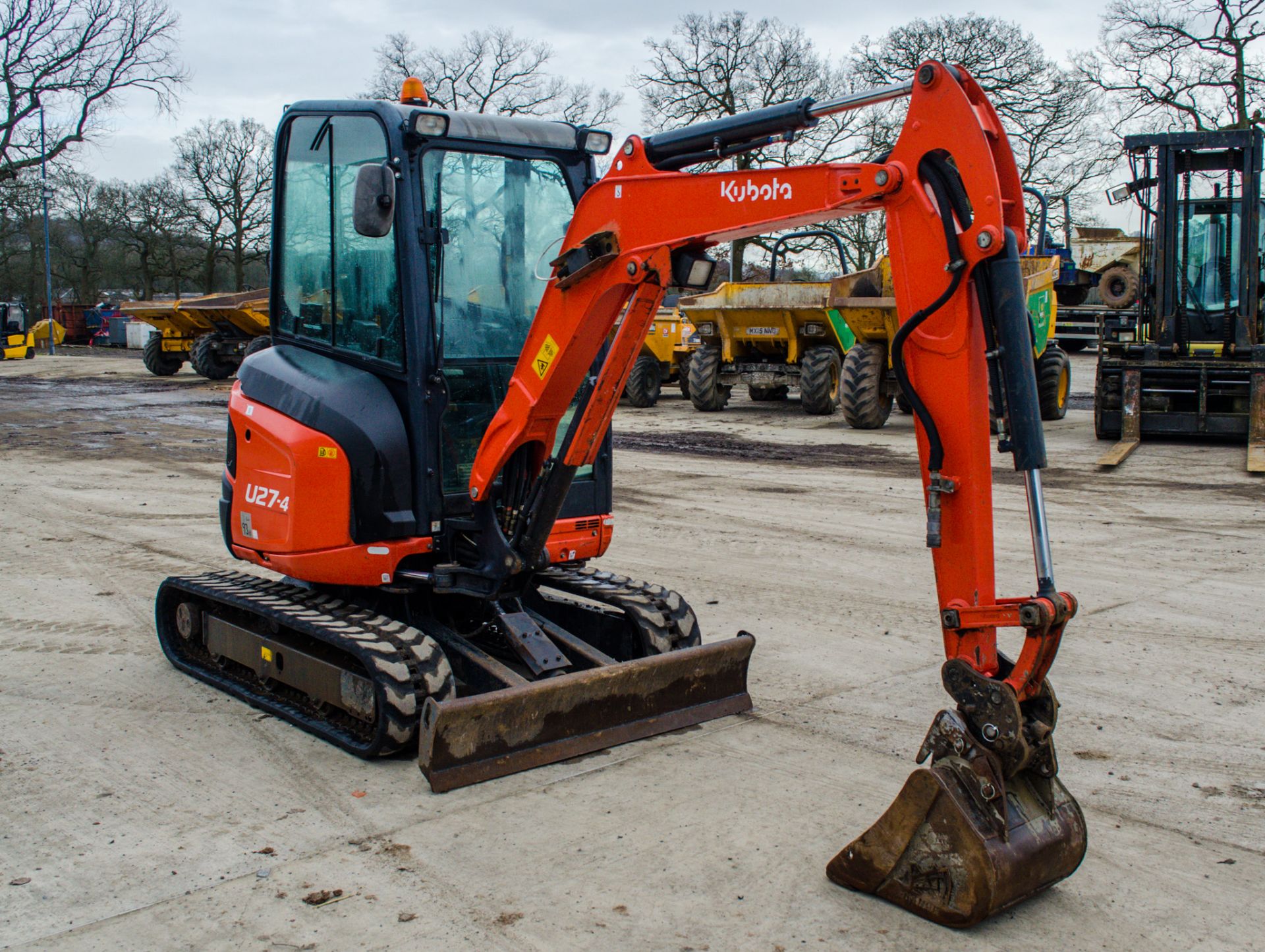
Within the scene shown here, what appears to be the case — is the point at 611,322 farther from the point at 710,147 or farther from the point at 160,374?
the point at 160,374

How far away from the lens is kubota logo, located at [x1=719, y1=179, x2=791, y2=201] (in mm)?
4066

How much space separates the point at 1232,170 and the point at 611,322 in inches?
546

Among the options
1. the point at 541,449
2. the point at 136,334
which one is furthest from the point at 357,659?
the point at 136,334

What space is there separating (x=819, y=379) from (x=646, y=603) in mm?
13313

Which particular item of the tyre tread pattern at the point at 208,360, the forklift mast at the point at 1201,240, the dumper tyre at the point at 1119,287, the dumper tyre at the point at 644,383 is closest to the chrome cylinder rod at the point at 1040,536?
the forklift mast at the point at 1201,240

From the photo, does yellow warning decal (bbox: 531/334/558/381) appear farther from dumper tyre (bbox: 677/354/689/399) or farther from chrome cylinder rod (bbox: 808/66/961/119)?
dumper tyre (bbox: 677/354/689/399)

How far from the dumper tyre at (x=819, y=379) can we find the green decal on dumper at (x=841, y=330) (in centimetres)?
23

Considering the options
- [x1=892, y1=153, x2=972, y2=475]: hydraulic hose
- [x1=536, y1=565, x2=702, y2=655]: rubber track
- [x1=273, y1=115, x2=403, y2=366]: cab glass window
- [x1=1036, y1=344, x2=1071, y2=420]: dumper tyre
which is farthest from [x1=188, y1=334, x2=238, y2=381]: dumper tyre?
[x1=892, y1=153, x2=972, y2=475]: hydraulic hose

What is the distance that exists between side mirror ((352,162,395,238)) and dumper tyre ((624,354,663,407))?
16424 mm

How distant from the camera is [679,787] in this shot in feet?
15.1

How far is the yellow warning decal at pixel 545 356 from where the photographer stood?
4.81 m

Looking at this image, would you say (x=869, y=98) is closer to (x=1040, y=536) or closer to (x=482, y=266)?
(x=1040, y=536)

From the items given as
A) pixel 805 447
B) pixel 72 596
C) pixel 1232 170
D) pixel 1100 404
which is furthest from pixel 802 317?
pixel 72 596

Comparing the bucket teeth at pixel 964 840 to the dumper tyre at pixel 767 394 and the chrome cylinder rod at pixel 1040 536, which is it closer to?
the chrome cylinder rod at pixel 1040 536
